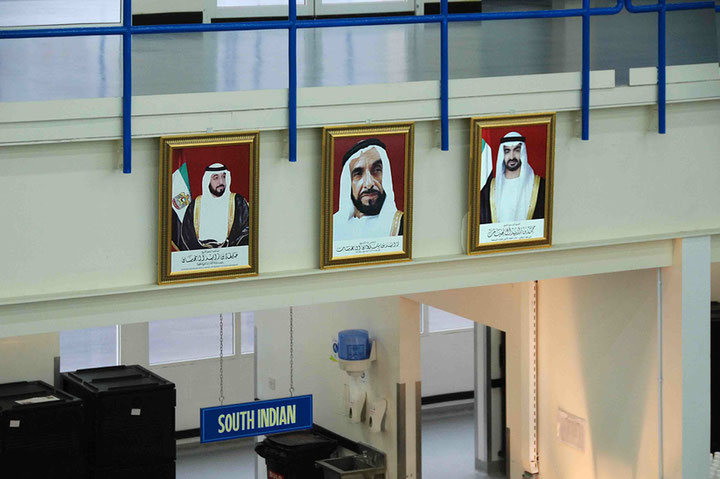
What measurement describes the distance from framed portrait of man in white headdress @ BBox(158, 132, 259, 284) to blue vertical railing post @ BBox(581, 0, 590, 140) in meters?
1.92

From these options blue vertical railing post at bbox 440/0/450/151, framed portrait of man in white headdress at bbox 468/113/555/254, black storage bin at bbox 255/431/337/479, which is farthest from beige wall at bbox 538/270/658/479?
black storage bin at bbox 255/431/337/479

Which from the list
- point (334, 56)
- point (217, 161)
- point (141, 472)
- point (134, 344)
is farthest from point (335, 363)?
point (217, 161)

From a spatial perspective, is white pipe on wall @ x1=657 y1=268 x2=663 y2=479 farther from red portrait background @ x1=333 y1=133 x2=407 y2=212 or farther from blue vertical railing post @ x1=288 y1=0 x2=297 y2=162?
blue vertical railing post @ x1=288 y1=0 x2=297 y2=162

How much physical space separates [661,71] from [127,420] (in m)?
4.42

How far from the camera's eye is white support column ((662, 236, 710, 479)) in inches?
259

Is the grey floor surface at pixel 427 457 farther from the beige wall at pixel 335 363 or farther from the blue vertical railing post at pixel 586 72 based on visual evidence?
the blue vertical railing post at pixel 586 72

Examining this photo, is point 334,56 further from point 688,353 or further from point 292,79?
point 688,353

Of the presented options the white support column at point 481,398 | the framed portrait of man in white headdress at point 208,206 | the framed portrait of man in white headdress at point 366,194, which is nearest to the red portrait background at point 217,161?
the framed portrait of man in white headdress at point 208,206

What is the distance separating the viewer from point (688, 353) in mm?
6582

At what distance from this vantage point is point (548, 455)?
328 inches

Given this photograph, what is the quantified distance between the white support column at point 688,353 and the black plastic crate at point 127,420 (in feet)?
11.7

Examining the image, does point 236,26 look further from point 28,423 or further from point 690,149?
point 28,423

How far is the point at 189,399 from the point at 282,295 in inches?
315

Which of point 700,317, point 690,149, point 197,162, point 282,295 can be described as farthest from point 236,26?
point 700,317
